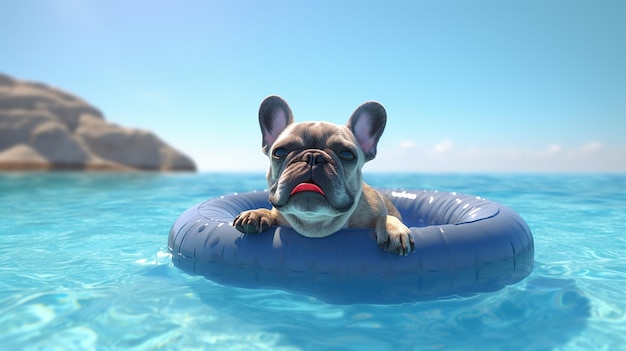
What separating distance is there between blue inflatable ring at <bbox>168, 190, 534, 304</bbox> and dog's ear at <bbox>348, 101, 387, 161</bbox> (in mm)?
950

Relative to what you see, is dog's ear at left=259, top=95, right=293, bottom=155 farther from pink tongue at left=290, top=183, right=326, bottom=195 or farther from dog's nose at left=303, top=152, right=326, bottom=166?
pink tongue at left=290, top=183, right=326, bottom=195

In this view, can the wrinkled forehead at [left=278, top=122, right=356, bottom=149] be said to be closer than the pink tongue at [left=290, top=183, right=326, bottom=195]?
No

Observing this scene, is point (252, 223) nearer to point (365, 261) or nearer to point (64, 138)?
point (365, 261)

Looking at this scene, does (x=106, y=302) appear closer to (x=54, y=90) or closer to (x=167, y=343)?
(x=167, y=343)

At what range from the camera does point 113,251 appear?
215 inches

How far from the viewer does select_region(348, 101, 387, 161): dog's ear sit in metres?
3.84

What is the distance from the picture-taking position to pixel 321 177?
3066 mm

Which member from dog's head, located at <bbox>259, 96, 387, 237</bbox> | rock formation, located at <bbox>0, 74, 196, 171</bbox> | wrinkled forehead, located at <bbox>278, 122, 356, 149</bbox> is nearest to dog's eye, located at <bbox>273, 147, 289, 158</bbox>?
dog's head, located at <bbox>259, 96, 387, 237</bbox>

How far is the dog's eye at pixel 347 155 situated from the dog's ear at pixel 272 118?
887 mm

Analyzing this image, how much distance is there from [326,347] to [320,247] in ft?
3.25

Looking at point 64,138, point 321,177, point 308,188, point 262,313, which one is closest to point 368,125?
point 321,177

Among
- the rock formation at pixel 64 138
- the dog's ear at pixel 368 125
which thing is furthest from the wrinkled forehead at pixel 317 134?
the rock formation at pixel 64 138

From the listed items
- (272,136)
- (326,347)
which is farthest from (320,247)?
(272,136)

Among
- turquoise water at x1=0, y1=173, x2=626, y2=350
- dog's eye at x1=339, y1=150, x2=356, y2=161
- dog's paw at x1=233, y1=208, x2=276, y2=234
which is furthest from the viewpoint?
dog's paw at x1=233, y1=208, x2=276, y2=234
